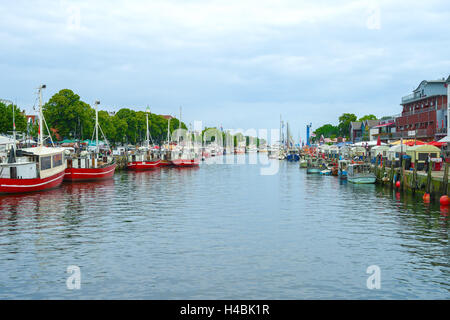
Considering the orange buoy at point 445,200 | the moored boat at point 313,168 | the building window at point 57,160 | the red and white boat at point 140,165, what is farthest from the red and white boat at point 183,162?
the orange buoy at point 445,200

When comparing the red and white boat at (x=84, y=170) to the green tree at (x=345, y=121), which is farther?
the green tree at (x=345, y=121)

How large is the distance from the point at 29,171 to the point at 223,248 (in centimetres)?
3267

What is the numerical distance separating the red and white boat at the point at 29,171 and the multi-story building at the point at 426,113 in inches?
2065

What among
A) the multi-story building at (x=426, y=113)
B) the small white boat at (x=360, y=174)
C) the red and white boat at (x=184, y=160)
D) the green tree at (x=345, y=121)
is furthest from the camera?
the green tree at (x=345, y=121)

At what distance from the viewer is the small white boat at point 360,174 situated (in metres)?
64.5

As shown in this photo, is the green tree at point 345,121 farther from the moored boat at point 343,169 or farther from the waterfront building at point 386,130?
the moored boat at point 343,169

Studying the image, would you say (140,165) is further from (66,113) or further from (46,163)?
(46,163)

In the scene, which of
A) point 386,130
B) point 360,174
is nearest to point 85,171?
point 360,174

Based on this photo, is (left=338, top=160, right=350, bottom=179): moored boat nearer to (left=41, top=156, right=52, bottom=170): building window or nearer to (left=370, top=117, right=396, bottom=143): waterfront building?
(left=370, top=117, right=396, bottom=143): waterfront building

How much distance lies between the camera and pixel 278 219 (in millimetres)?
36469

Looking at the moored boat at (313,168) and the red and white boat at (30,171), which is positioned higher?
the red and white boat at (30,171)

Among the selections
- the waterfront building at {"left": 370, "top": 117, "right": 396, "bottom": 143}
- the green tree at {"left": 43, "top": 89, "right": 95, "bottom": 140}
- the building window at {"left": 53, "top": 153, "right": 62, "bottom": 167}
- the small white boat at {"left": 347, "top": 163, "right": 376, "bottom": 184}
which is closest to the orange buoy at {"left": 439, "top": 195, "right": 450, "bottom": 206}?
the small white boat at {"left": 347, "top": 163, "right": 376, "bottom": 184}
